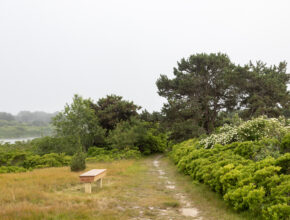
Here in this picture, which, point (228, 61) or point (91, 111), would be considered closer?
point (228, 61)

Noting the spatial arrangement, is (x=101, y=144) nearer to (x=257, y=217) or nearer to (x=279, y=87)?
(x=279, y=87)

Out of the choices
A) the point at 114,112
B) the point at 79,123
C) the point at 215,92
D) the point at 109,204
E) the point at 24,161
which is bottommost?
the point at 109,204

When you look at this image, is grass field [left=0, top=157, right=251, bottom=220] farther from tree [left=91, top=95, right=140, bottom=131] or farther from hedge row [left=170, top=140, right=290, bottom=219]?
tree [left=91, top=95, right=140, bottom=131]

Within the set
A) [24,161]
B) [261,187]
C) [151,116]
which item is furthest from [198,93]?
[261,187]

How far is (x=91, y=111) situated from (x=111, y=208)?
2567cm

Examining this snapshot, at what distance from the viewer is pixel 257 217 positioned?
537 centimetres

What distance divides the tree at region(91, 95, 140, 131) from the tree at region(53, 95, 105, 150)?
1.35m

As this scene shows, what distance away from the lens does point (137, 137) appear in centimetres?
2856

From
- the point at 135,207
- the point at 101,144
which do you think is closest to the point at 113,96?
the point at 101,144

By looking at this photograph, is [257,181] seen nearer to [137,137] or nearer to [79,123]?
[137,137]

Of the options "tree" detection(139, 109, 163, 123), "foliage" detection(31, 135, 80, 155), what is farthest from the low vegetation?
"foliage" detection(31, 135, 80, 155)

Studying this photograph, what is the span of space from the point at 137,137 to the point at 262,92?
51.1ft

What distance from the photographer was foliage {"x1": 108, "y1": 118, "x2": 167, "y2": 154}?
2670 centimetres

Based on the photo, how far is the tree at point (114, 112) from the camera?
31781 mm
